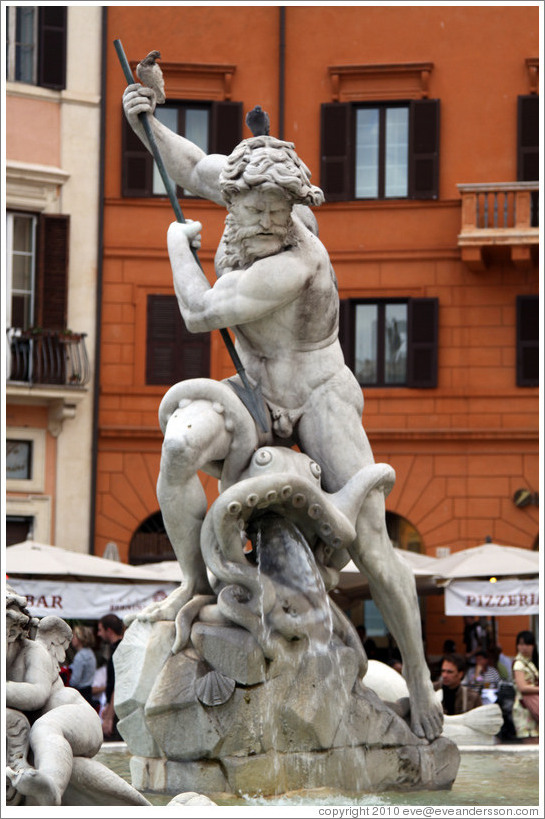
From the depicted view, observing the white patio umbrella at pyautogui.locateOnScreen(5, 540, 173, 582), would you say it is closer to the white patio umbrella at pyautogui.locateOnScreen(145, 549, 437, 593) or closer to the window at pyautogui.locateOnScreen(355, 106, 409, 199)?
the white patio umbrella at pyautogui.locateOnScreen(145, 549, 437, 593)

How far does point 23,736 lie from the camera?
5004 millimetres

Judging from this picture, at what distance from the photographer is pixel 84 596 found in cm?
1700

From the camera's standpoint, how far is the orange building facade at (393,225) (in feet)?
92.3

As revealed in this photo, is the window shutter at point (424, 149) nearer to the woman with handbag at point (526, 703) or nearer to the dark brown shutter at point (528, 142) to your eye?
the dark brown shutter at point (528, 142)

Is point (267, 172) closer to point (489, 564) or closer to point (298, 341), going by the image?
point (298, 341)

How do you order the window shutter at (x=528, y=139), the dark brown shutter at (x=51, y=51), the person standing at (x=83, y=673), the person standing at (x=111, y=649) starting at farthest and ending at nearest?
1. the dark brown shutter at (x=51, y=51)
2. the window shutter at (x=528, y=139)
3. the person standing at (x=83, y=673)
4. the person standing at (x=111, y=649)

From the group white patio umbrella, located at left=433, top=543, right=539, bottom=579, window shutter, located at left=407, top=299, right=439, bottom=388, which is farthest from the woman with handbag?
window shutter, located at left=407, top=299, right=439, bottom=388

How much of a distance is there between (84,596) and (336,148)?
541 inches

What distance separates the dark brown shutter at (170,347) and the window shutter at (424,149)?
435 cm

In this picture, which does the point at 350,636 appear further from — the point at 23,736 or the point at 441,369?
the point at 441,369

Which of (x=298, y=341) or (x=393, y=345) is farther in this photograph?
(x=393, y=345)

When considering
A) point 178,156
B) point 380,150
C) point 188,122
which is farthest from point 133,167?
point 178,156

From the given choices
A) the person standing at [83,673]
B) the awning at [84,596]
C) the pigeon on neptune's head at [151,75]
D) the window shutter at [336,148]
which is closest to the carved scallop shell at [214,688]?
the pigeon on neptune's head at [151,75]

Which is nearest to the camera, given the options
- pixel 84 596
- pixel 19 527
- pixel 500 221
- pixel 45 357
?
pixel 84 596
